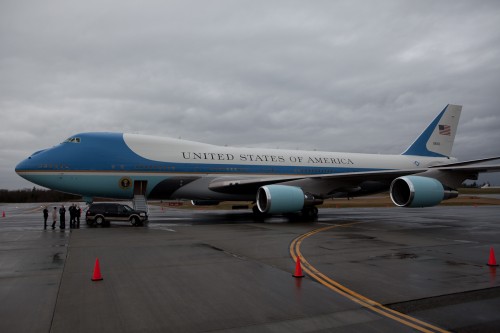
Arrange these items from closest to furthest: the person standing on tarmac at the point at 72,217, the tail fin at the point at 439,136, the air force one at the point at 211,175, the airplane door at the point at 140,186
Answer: the person standing on tarmac at the point at 72,217 < the air force one at the point at 211,175 < the airplane door at the point at 140,186 < the tail fin at the point at 439,136

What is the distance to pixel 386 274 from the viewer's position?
8789 millimetres

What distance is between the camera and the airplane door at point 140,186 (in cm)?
2191

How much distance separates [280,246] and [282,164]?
13640mm

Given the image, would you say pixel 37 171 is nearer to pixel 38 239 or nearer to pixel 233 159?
pixel 38 239

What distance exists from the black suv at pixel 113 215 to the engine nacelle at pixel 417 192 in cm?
1285

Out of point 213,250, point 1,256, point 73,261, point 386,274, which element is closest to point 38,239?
point 1,256

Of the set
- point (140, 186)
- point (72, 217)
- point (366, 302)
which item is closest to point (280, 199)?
point (140, 186)

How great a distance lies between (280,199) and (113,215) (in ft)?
29.4

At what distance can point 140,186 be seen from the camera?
22.0 meters

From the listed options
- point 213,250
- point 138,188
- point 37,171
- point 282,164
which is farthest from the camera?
point 282,164

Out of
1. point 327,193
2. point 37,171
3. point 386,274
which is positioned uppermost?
point 37,171

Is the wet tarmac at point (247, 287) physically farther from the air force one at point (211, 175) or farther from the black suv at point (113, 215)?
the air force one at point (211, 175)

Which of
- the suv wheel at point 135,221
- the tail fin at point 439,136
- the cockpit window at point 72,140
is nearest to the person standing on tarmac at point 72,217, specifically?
the suv wheel at point 135,221

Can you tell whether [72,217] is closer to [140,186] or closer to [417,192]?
[140,186]
